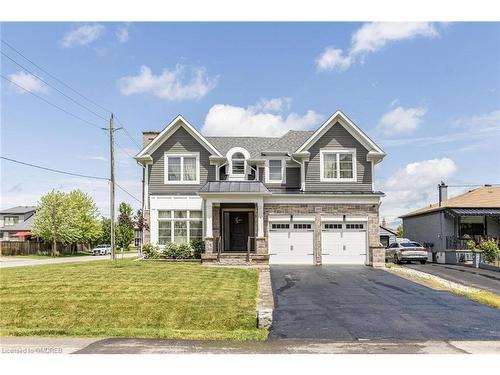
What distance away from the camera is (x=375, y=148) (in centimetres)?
2828

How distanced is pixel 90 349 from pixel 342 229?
19703 millimetres

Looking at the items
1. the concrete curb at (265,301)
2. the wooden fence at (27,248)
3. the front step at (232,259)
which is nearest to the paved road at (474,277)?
the concrete curb at (265,301)

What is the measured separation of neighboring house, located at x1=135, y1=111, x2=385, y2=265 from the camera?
2717 centimetres

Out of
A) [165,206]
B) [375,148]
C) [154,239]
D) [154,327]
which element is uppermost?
[375,148]

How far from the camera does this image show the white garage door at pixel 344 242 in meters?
27.4

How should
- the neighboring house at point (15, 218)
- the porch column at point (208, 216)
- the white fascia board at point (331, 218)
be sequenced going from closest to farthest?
1. the porch column at point (208, 216)
2. the white fascia board at point (331, 218)
3. the neighboring house at point (15, 218)

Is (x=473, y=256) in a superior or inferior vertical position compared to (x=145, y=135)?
inferior

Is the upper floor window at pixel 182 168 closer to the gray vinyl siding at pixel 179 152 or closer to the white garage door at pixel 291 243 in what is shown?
the gray vinyl siding at pixel 179 152

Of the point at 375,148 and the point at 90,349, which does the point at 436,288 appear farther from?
the point at 90,349

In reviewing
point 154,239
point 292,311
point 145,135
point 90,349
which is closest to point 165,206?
point 154,239

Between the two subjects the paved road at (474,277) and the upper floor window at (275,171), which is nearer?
the paved road at (474,277)

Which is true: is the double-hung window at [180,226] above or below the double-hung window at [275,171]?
below

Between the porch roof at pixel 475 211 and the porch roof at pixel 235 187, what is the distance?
15.6 meters

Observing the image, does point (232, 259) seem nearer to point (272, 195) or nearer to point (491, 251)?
point (272, 195)
